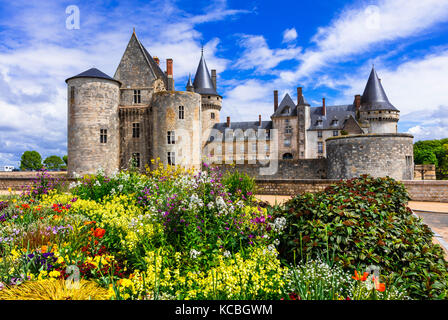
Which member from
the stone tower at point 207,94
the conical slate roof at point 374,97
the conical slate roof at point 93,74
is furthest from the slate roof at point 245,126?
the conical slate roof at point 93,74

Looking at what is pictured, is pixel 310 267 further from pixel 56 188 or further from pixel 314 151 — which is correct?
pixel 314 151

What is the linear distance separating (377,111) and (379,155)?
28.3 meters

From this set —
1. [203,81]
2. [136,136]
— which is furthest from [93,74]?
[203,81]

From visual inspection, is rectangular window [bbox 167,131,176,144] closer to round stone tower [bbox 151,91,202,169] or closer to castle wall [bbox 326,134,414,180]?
round stone tower [bbox 151,91,202,169]

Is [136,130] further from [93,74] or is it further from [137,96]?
[93,74]

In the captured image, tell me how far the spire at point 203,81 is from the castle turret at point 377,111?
2416cm

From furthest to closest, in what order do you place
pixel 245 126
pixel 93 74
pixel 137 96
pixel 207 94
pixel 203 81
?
pixel 245 126
pixel 203 81
pixel 207 94
pixel 137 96
pixel 93 74

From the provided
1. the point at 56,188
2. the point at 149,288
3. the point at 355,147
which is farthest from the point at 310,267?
the point at 355,147

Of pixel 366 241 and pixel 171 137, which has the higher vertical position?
pixel 171 137

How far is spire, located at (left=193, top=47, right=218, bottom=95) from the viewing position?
143 ft

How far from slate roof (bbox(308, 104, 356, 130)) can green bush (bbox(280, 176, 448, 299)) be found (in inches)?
1699

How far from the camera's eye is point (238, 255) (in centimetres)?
313

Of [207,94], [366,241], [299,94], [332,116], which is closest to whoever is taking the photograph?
[366,241]

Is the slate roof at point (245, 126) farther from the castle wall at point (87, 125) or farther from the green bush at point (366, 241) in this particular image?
the green bush at point (366, 241)
